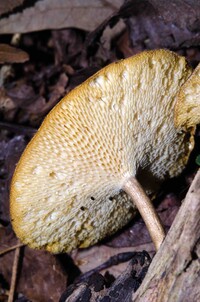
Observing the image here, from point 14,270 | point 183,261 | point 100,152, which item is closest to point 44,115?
point 14,270

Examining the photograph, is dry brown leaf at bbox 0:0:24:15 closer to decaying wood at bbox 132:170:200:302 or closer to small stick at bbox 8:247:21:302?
small stick at bbox 8:247:21:302

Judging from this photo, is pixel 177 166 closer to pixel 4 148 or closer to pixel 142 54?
pixel 142 54

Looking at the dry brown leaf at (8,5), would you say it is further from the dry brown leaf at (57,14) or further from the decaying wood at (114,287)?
the decaying wood at (114,287)

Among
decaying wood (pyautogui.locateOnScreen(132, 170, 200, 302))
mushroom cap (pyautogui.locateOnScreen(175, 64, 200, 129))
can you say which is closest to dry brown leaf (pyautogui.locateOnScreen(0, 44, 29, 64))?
mushroom cap (pyautogui.locateOnScreen(175, 64, 200, 129))

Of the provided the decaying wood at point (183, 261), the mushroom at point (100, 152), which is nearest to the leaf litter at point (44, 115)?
the mushroom at point (100, 152)

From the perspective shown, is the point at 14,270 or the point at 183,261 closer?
the point at 183,261

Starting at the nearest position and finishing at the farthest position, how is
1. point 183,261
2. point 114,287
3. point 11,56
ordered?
point 183,261 < point 114,287 < point 11,56

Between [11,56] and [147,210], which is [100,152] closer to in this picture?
[147,210]
